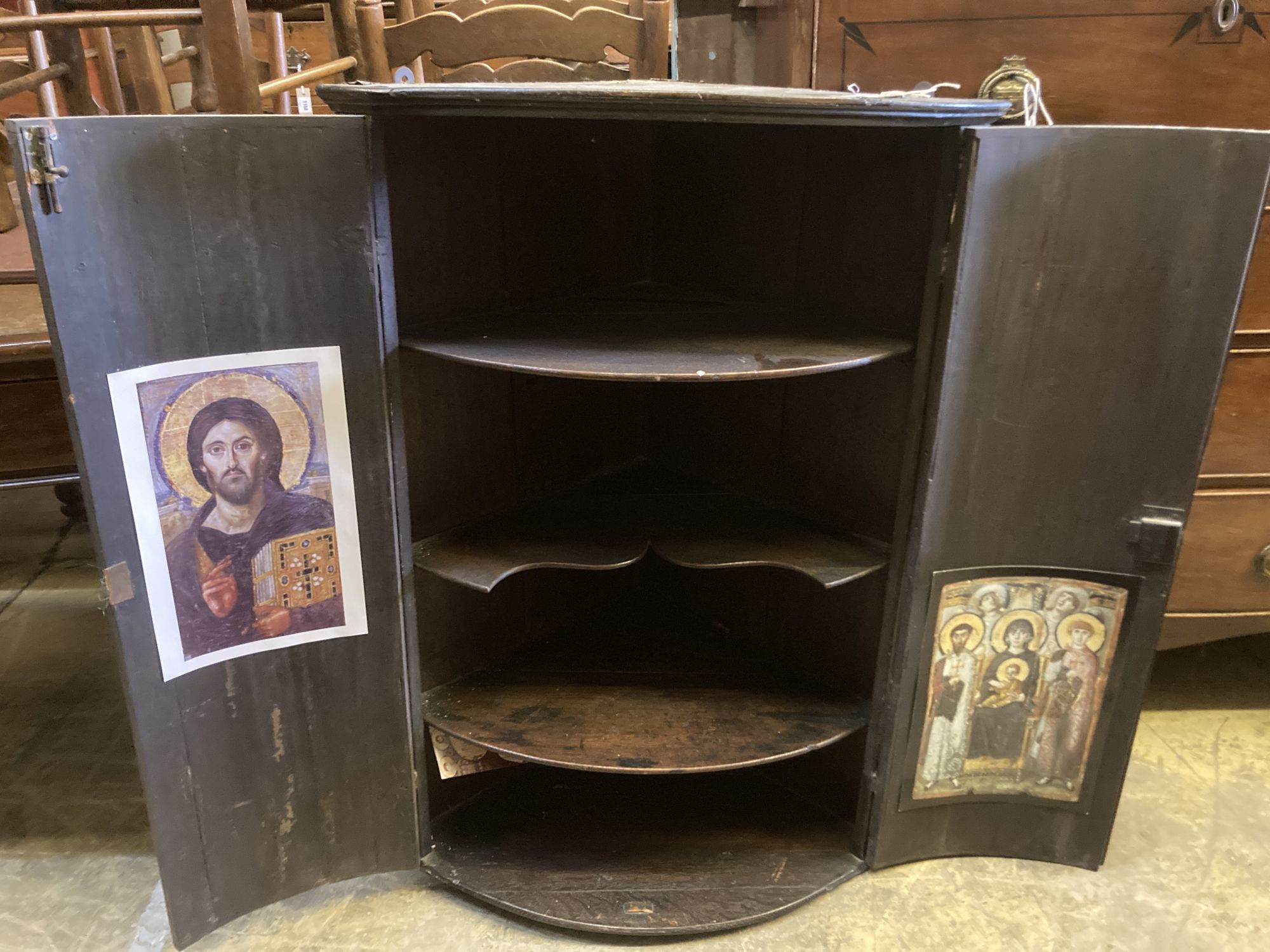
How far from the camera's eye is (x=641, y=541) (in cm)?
137

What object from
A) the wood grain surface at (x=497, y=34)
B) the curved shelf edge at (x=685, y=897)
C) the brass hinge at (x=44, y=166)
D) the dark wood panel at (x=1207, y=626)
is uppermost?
the wood grain surface at (x=497, y=34)

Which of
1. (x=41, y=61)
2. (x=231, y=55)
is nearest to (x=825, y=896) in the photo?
(x=231, y=55)

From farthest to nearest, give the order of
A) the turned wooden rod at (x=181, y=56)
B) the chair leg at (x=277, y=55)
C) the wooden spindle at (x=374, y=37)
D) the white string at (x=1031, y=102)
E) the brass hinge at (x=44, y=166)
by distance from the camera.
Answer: the turned wooden rod at (x=181, y=56) → the chair leg at (x=277, y=55) → the wooden spindle at (x=374, y=37) → the white string at (x=1031, y=102) → the brass hinge at (x=44, y=166)

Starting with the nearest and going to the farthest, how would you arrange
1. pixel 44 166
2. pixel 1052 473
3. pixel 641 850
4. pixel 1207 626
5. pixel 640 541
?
pixel 44 166 < pixel 1052 473 < pixel 640 541 < pixel 641 850 < pixel 1207 626

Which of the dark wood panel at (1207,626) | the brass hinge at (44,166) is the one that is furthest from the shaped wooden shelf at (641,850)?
the brass hinge at (44,166)

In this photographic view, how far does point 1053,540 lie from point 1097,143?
542 millimetres

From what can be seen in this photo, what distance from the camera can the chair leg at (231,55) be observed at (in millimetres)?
1382

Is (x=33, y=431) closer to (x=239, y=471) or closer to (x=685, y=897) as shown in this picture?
(x=239, y=471)

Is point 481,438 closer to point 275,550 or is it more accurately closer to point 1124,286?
point 275,550

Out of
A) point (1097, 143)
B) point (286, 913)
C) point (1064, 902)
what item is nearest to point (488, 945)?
point (286, 913)

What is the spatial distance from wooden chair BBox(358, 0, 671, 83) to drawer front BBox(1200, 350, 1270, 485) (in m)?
1.17

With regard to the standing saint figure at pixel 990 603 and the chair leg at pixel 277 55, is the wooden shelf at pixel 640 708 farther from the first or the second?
the chair leg at pixel 277 55

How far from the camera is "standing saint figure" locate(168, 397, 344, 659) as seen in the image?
1.13 m

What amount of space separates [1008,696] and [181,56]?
8.44 ft
